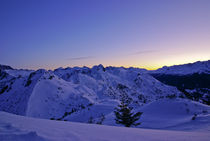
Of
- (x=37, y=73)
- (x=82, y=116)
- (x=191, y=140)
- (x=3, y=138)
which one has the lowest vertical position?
(x=82, y=116)

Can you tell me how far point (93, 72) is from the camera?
110 meters

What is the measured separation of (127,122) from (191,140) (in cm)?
716

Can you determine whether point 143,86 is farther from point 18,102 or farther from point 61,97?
point 18,102

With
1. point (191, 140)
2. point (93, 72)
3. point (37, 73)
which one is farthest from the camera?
point (93, 72)

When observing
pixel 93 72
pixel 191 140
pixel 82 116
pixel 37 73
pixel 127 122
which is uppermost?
pixel 93 72

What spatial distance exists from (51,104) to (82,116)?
13.6 m

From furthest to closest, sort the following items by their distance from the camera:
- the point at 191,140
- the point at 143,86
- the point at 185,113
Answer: the point at 143,86
the point at 185,113
the point at 191,140

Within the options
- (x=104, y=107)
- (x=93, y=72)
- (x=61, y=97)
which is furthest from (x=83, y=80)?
(x=104, y=107)

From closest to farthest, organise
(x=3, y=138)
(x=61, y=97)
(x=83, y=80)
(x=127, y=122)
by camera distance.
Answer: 1. (x=3, y=138)
2. (x=127, y=122)
3. (x=61, y=97)
4. (x=83, y=80)

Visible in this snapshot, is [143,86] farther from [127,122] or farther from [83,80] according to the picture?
[127,122]

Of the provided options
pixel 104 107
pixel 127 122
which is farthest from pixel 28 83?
pixel 127 122

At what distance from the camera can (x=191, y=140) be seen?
2.60 m

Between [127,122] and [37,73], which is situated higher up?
[37,73]

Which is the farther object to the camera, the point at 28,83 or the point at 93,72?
the point at 93,72
